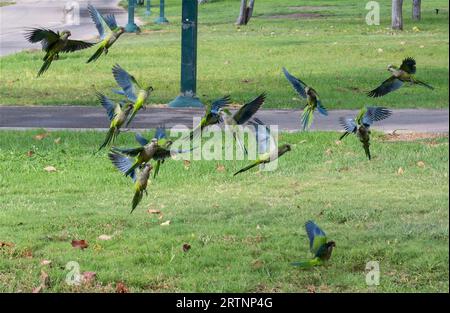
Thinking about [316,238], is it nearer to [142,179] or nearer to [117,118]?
[142,179]

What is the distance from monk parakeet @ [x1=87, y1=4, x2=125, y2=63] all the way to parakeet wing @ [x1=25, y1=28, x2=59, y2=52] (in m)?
0.14

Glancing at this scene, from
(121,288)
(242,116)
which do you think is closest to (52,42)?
(242,116)

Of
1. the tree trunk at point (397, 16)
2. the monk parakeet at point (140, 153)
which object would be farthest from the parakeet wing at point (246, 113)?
the tree trunk at point (397, 16)

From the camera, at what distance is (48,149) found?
1171cm

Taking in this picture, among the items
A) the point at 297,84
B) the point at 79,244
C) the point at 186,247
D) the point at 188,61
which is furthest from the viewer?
the point at 188,61

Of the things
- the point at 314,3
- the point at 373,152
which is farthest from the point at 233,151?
the point at 314,3

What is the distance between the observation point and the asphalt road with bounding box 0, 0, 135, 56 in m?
29.2

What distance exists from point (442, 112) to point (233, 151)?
4.71 meters

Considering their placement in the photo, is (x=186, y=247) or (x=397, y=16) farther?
(x=397, y=16)

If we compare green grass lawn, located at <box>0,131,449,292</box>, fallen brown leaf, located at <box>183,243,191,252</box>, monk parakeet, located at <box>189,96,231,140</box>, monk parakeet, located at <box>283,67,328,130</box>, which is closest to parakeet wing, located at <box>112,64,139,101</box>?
monk parakeet, located at <box>189,96,231,140</box>

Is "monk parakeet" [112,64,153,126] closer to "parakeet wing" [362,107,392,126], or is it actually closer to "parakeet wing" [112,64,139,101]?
"parakeet wing" [112,64,139,101]

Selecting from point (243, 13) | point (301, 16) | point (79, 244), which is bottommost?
point (301, 16)

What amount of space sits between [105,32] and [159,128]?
0.37 m

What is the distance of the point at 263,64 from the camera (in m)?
21.5
